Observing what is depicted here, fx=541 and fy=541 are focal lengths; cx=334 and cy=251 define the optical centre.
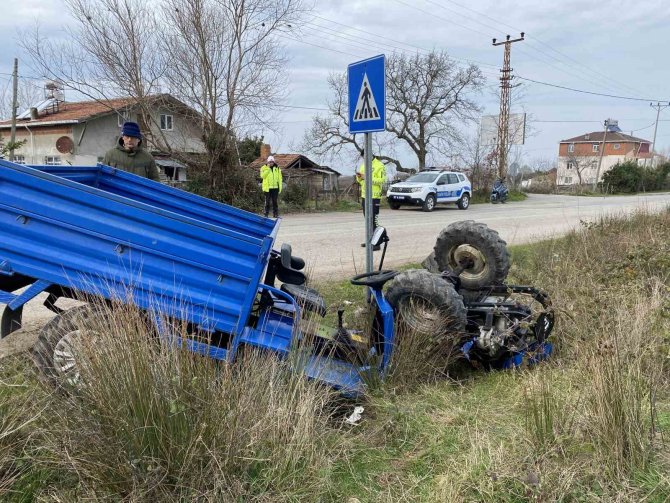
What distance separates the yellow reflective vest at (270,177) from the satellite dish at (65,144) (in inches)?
893

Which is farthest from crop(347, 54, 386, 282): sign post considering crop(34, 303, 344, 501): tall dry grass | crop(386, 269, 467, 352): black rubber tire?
crop(34, 303, 344, 501): tall dry grass

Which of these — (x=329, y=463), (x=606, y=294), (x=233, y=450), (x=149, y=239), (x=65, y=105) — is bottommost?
(x=329, y=463)

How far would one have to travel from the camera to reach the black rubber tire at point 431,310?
159 inches

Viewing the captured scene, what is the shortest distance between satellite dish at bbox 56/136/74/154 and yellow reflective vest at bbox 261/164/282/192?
2268 cm

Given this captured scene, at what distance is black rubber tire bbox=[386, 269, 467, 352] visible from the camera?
4.04 metres

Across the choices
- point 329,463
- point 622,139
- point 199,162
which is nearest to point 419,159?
point 199,162

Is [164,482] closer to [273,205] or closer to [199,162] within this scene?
[273,205]

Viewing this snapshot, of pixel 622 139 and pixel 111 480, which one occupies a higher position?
pixel 622 139

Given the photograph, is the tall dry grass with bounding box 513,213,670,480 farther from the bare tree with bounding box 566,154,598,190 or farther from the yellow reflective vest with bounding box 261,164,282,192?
the bare tree with bounding box 566,154,598,190

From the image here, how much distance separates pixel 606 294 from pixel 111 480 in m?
4.30

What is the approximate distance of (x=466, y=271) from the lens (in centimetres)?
536

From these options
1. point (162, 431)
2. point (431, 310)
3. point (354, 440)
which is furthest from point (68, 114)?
point (162, 431)

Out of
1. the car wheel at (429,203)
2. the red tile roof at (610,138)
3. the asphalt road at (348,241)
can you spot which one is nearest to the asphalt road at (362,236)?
the asphalt road at (348,241)

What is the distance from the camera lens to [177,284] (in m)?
3.44
